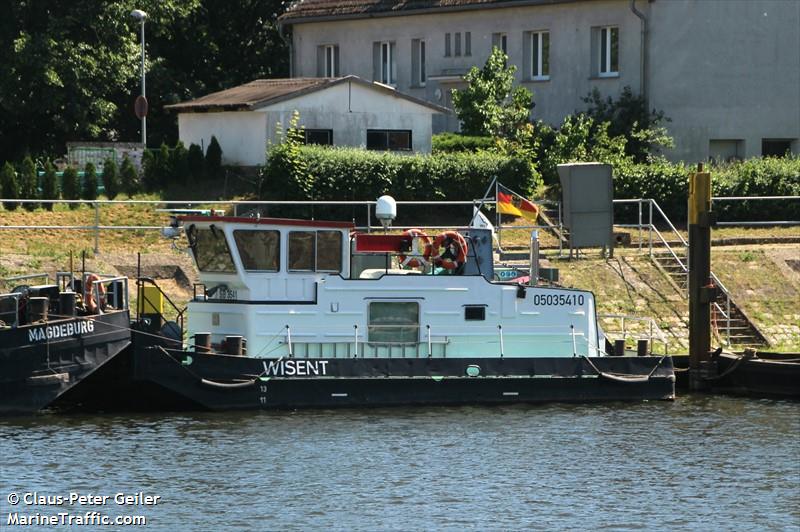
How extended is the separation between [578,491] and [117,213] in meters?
19.0

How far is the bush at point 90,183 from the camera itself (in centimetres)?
4122

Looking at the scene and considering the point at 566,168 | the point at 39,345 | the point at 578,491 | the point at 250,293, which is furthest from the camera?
the point at 566,168

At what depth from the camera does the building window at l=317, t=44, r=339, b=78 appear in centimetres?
5500

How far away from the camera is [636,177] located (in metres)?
42.5

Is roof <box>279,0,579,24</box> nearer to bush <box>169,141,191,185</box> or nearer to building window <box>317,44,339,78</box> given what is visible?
building window <box>317,44,339,78</box>

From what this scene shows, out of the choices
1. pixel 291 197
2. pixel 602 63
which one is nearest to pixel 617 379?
pixel 291 197

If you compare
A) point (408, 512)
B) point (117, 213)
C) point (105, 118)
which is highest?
point (105, 118)

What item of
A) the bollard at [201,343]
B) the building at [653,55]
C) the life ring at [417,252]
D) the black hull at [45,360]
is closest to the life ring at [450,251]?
the life ring at [417,252]

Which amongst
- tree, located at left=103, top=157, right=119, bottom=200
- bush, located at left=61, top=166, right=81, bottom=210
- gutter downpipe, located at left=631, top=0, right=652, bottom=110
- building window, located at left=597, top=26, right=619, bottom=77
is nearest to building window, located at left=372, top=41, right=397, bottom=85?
building window, located at left=597, top=26, right=619, bottom=77

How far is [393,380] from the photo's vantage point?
28.5 m

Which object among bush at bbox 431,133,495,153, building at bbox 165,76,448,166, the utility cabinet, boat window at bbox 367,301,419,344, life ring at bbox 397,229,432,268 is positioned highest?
building at bbox 165,76,448,166

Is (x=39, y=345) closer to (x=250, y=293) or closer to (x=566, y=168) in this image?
(x=250, y=293)

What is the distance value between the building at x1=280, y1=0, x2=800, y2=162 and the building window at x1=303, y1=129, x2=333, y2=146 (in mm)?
7529

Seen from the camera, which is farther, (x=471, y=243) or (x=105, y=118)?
(x=105, y=118)
